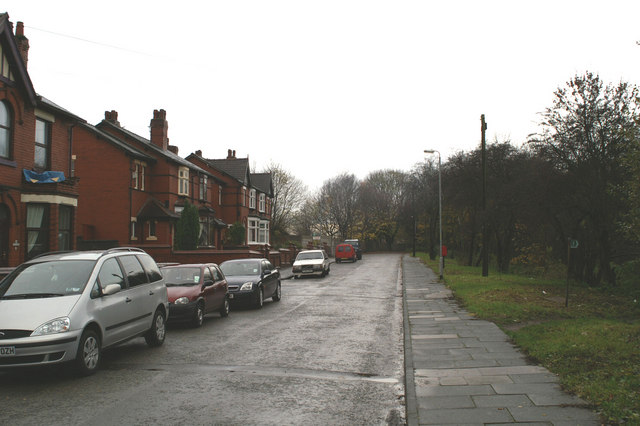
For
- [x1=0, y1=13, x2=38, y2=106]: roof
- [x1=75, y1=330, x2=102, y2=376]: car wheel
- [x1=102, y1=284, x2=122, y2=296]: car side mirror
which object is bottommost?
[x1=75, y1=330, x2=102, y2=376]: car wheel

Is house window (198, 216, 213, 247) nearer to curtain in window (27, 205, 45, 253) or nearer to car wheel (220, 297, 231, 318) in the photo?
curtain in window (27, 205, 45, 253)

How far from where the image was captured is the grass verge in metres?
5.72

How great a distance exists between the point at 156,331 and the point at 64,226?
12159 millimetres

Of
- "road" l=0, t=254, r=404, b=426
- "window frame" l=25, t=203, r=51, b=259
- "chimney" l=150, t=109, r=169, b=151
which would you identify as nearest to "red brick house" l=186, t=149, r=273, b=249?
"chimney" l=150, t=109, r=169, b=151

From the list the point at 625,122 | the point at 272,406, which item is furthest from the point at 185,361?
the point at 625,122

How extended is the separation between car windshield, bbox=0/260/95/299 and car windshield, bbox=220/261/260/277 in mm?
9034

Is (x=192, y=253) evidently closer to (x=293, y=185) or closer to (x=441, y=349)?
(x=441, y=349)

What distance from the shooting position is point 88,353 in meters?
7.25

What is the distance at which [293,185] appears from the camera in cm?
7150

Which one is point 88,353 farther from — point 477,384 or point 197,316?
point 477,384

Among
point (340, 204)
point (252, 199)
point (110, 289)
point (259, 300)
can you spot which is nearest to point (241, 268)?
point (259, 300)

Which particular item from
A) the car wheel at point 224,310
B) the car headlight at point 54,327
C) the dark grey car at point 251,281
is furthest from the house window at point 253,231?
the car headlight at point 54,327

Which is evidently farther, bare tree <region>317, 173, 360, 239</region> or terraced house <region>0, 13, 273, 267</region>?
bare tree <region>317, 173, 360, 239</region>

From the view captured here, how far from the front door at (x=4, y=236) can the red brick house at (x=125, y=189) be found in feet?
39.1
